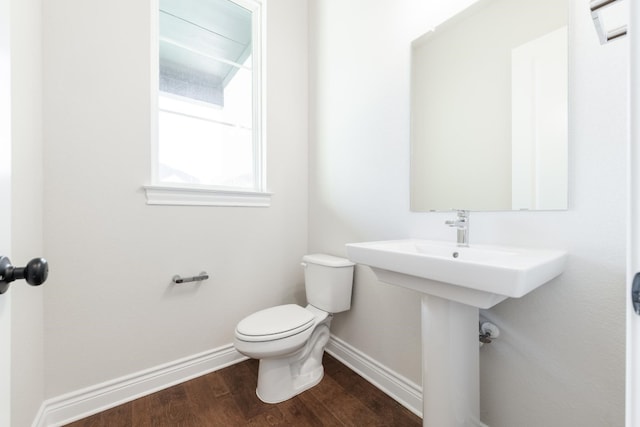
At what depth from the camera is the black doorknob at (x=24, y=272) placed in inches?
17.6

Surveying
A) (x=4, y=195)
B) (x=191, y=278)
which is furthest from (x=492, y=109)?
Result: (x=191, y=278)

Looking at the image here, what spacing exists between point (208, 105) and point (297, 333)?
1548 millimetres

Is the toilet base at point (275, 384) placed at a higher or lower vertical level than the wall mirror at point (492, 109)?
lower

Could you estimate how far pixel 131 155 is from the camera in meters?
1.42

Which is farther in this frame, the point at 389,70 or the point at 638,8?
the point at 389,70

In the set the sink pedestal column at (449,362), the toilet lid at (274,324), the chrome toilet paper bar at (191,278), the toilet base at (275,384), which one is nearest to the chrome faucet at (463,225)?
the sink pedestal column at (449,362)

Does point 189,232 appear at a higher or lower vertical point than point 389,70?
lower

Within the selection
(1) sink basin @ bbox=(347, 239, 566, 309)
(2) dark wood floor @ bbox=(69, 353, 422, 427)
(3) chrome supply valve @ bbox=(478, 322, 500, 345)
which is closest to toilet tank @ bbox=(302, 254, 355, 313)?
(2) dark wood floor @ bbox=(69, 353, 422, 427)

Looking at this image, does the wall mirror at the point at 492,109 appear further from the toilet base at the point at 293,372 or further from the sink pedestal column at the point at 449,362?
the toilet base at the point at 293,372

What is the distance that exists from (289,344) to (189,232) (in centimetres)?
87

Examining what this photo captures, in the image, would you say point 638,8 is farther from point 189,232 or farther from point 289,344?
point 189,232

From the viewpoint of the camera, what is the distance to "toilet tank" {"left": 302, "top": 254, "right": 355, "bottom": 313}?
1619 millimetres

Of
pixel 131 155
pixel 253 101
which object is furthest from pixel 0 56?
pixel 253 101

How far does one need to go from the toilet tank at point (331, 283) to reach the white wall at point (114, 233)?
0.46 m
